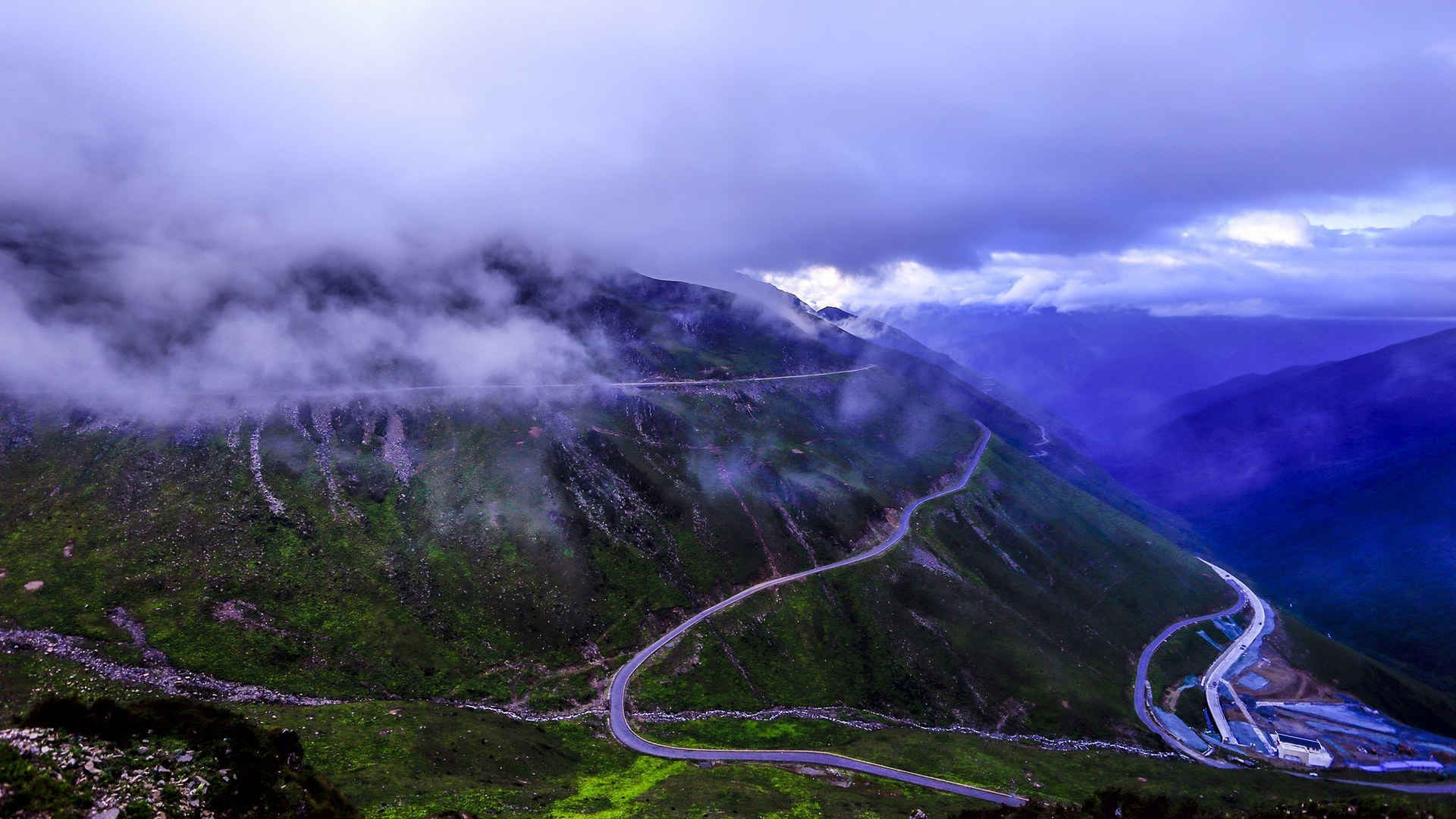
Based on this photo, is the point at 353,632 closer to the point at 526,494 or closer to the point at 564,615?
the point at 564,615

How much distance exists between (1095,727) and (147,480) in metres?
197

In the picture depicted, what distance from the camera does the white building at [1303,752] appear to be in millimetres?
126250

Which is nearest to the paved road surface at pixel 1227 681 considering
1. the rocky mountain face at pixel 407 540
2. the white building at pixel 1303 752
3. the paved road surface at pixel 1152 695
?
the white building at pixel 1303 752

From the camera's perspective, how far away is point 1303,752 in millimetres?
127500

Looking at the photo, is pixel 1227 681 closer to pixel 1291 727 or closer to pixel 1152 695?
pixel 1291 727

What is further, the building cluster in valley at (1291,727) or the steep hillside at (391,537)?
the building cluster in valley at (1291,727)

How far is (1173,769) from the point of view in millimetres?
119125

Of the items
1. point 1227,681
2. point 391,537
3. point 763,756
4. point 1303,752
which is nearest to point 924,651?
point 763,756

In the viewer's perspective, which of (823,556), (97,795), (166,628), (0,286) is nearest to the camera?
(97,795)

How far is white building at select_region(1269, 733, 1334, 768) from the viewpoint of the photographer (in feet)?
414

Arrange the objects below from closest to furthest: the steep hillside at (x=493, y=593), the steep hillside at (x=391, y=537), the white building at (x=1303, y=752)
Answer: the steep hillside at (x=493, y=593) < the steep hillside at (x=391, y=537) < the white building at (x=1303, y=752)

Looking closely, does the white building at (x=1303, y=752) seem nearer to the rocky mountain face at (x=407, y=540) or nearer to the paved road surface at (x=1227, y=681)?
the paved road surface at (x=1227, y=681)

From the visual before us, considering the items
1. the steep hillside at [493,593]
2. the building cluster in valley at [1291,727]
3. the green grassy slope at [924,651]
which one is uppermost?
the steep hillside at [493,593]

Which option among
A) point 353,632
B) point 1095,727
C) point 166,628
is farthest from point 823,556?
point 166,628
